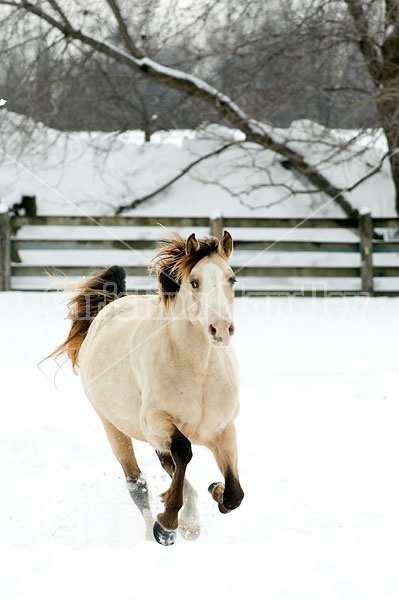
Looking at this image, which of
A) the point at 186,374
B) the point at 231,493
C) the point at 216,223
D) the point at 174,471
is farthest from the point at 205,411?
the point at 216,223

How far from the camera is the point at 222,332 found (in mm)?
3283

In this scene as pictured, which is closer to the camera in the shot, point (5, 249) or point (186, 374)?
point (186, 374)

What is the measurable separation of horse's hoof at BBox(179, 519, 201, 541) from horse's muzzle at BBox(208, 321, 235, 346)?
4.03 ft

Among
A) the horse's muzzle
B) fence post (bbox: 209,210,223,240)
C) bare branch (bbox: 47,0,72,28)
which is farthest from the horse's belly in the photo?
bare branch (bbox: 47,0,72,28)

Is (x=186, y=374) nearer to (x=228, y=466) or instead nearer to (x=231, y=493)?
(x=228, y=466)

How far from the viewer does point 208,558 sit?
289 centimetres

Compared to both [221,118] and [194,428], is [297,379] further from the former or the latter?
[221,118]

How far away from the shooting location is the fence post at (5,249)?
40.1ft

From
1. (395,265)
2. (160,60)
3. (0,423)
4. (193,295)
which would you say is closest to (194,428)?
(193,295)

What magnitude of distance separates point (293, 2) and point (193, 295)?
404 inches

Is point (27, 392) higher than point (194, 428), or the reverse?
point (194, 428)

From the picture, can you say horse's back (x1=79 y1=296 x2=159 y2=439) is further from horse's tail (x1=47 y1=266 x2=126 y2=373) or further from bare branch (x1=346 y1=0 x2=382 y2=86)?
bare branch (x1=346 y1=0 x2=382 y2=86)

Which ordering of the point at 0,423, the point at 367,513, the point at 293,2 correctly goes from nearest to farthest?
the point at 367,513, the point at 0,423, the point at 293,2

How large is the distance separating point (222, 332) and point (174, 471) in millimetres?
850
